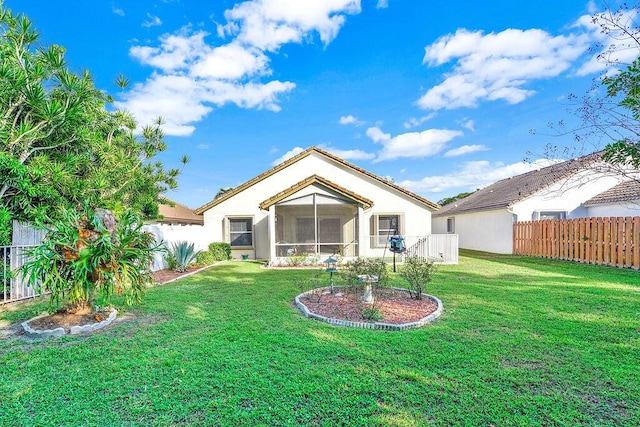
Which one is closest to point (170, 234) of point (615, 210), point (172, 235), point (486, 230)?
point (172, 235)

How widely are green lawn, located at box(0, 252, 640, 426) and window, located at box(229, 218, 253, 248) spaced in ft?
35.3

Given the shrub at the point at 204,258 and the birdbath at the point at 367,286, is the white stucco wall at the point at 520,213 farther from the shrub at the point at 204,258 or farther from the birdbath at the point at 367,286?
the shrub at the point at 204,258

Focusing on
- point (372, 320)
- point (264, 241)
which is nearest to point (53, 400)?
point (372, 320)

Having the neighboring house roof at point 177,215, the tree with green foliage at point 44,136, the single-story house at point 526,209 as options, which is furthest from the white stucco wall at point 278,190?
the neighboring house roof at point 177,215

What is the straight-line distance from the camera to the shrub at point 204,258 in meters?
14.8

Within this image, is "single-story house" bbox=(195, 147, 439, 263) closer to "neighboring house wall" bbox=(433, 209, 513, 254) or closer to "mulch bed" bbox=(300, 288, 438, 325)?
"neighboring house wall" bbox=(433, 209, 513, 254)

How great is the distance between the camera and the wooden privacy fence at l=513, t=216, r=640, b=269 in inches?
467

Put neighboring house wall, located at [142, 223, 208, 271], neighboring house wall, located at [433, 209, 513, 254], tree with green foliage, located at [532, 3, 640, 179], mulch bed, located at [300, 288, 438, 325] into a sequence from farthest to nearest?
neighboring house wall, located at [433, 209, 513, 254] → neighboring house wall, located at [142, 223, 208, 271] → mulch bed, located at [300, 288, 438, 325] → tree with green foliage, located at [532, 3, 640, 179]

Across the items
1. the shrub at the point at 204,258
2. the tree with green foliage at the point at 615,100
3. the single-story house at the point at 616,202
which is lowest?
the shrub at the point at 204,258

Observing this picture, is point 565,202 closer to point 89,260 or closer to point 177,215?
point 89,260

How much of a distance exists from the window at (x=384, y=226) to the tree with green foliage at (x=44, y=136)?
12763mm

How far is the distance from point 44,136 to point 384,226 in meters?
15.3

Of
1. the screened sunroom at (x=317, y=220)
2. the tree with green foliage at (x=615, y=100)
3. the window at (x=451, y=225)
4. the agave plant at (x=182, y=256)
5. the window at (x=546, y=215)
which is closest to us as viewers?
the tree with green foliage at (x=615, y=100)

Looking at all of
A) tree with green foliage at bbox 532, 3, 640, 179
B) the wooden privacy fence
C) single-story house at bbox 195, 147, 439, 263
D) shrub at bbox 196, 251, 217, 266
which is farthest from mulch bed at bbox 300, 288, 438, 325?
the wooden privacy fence
